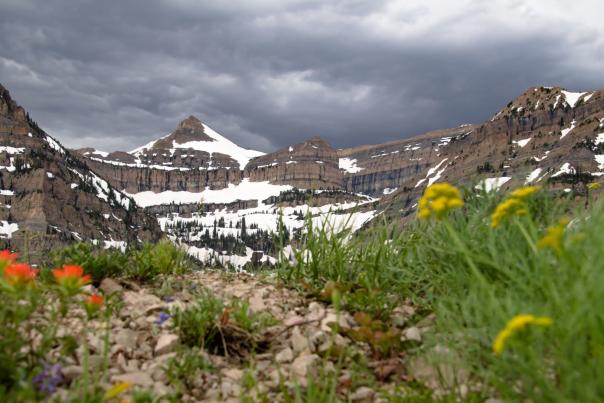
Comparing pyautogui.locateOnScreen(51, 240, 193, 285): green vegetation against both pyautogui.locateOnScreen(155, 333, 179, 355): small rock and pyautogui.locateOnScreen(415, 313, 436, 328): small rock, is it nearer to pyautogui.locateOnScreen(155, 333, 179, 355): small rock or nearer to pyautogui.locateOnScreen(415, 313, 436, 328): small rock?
pyautogui.locateOnScreen(155, 333, 179, 355): small rock

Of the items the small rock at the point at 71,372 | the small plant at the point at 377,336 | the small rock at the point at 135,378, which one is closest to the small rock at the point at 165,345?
the small rock at the point at 135,378

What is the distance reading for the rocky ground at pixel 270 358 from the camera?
389 centimetres

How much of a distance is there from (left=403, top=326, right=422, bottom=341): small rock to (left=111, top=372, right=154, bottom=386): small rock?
2.45m

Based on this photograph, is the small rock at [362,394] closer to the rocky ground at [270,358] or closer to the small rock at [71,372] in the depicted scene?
the rocky ground at [270,358]

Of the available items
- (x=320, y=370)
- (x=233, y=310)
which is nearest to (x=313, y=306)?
(x=233, y=310)

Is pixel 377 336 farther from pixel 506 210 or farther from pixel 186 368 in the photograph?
pixel 186 368

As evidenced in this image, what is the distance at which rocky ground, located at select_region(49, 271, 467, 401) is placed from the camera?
3.89 meters

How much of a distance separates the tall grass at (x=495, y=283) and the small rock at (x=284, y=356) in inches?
47.3

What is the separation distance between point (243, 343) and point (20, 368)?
78.2 inches

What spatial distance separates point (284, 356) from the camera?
15.1 feet

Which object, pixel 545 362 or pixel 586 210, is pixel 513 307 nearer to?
pixel 545 362

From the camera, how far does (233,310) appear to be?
510cm

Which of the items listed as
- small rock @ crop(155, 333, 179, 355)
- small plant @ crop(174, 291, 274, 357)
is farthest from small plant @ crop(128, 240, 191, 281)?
small rock @ crop(155, 333, 179, 355)

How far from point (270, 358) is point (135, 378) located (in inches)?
49.5
